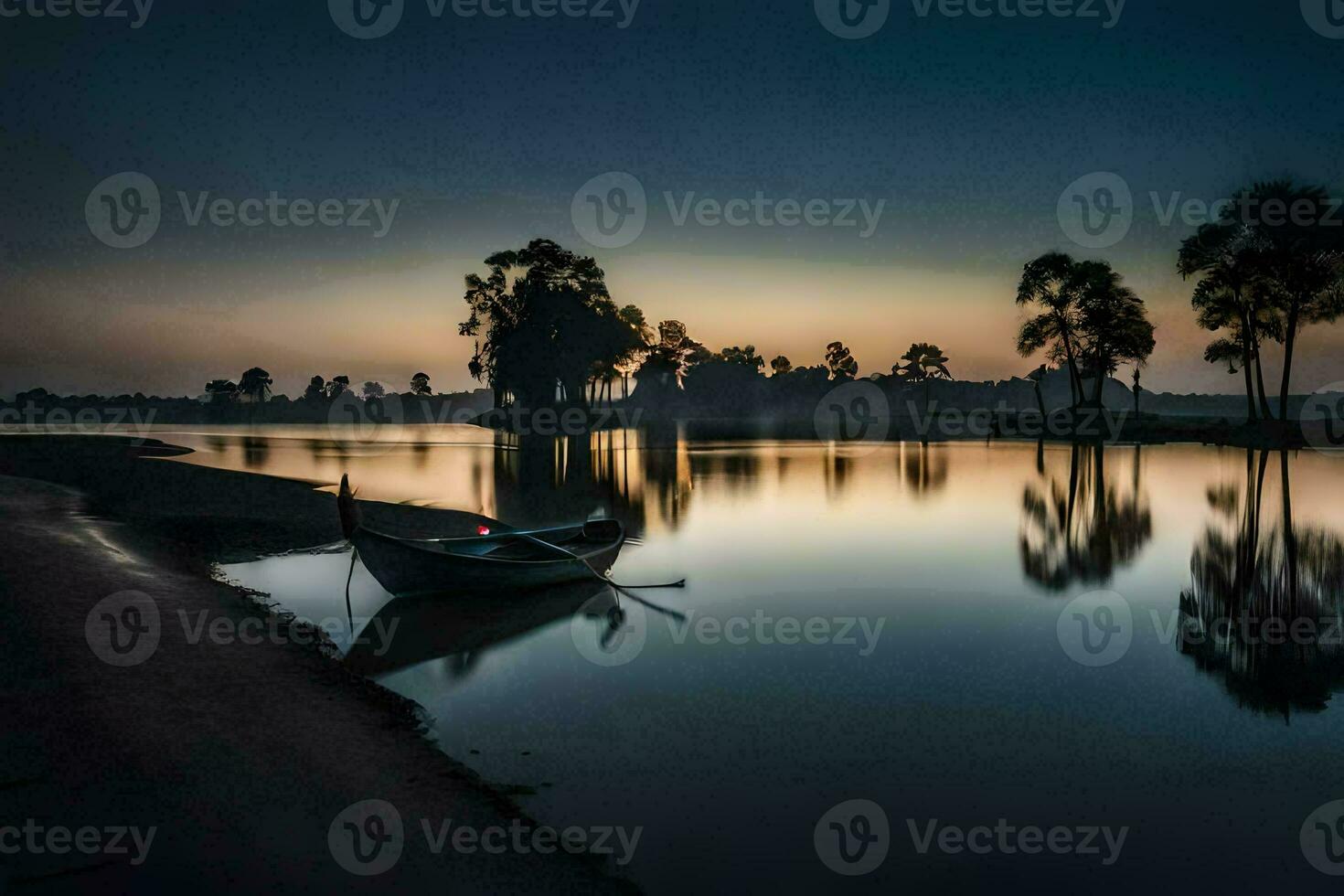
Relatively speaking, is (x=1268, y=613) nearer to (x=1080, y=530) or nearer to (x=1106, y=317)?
(x=1080, y=530)

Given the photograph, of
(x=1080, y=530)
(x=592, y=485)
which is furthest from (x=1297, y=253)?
(x=592, y=485)

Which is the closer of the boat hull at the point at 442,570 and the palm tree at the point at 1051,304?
the boat hull at the point at 442,570

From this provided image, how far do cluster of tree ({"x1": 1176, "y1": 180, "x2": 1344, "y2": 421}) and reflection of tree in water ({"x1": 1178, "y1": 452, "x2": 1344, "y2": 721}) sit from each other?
42.6 meters

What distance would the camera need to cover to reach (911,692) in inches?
381

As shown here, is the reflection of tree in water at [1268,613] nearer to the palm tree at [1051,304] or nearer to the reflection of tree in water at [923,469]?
the reflection of tree in water at [923,469]

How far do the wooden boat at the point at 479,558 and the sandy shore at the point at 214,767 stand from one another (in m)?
2.28

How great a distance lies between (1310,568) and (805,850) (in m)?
15.9

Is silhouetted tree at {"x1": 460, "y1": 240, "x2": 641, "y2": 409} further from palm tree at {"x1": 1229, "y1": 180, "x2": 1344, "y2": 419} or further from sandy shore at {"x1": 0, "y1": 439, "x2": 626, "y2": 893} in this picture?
sandy shore at {"x1": 0, "y1": 439, "x2": 626, "y2": 893}

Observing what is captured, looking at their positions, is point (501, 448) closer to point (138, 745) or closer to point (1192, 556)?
point (1192, 556)

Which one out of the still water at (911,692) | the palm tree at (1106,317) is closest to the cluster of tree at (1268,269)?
the palm tree at (1106,317)

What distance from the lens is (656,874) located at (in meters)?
5.70

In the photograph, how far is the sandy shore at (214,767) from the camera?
213 inches

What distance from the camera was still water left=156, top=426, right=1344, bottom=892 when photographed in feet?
20.6

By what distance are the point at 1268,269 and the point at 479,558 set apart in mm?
63219
